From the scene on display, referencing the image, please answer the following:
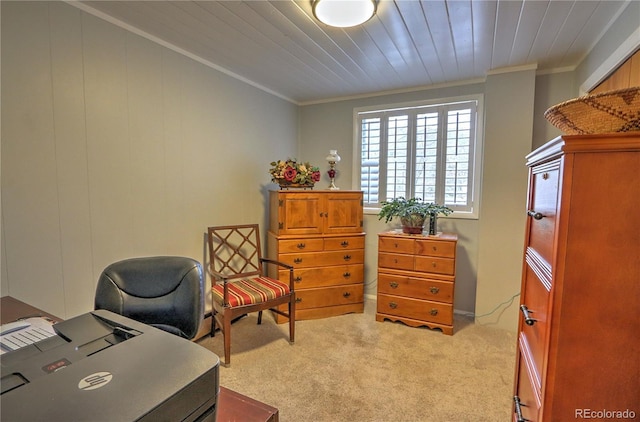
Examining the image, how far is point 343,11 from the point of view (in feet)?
5.70

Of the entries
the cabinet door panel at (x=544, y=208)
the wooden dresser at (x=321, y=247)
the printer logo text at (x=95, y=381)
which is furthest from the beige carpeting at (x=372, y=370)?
the printer logo text at (x=95, y=381)

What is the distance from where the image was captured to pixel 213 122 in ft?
9.21

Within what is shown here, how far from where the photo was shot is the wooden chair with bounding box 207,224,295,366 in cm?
228

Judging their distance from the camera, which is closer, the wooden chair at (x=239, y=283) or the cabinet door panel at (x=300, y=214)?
the wooden chair at (x=239, y=283)

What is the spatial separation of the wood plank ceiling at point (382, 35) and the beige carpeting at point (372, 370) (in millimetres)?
2335

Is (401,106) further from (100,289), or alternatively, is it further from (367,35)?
(100,289)

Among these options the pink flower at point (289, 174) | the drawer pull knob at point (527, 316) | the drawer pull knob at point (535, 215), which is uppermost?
the pink flower at point (289, 174)

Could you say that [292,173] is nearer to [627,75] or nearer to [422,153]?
[422,153]

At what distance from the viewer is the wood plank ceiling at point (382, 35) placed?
1.82 metres

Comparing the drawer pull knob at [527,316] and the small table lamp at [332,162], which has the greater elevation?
the small table lamp at [332,162]

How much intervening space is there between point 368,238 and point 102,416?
10.6 ft

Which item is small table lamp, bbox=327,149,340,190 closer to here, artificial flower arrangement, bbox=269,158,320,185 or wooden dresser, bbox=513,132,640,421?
artificial flower arrangement, bbox=269,158,320,185

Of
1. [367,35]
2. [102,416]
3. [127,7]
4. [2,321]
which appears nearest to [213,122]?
[127,7]

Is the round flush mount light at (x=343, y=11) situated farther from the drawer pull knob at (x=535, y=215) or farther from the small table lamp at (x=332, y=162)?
the small table lamp at (x=332, y=162)
